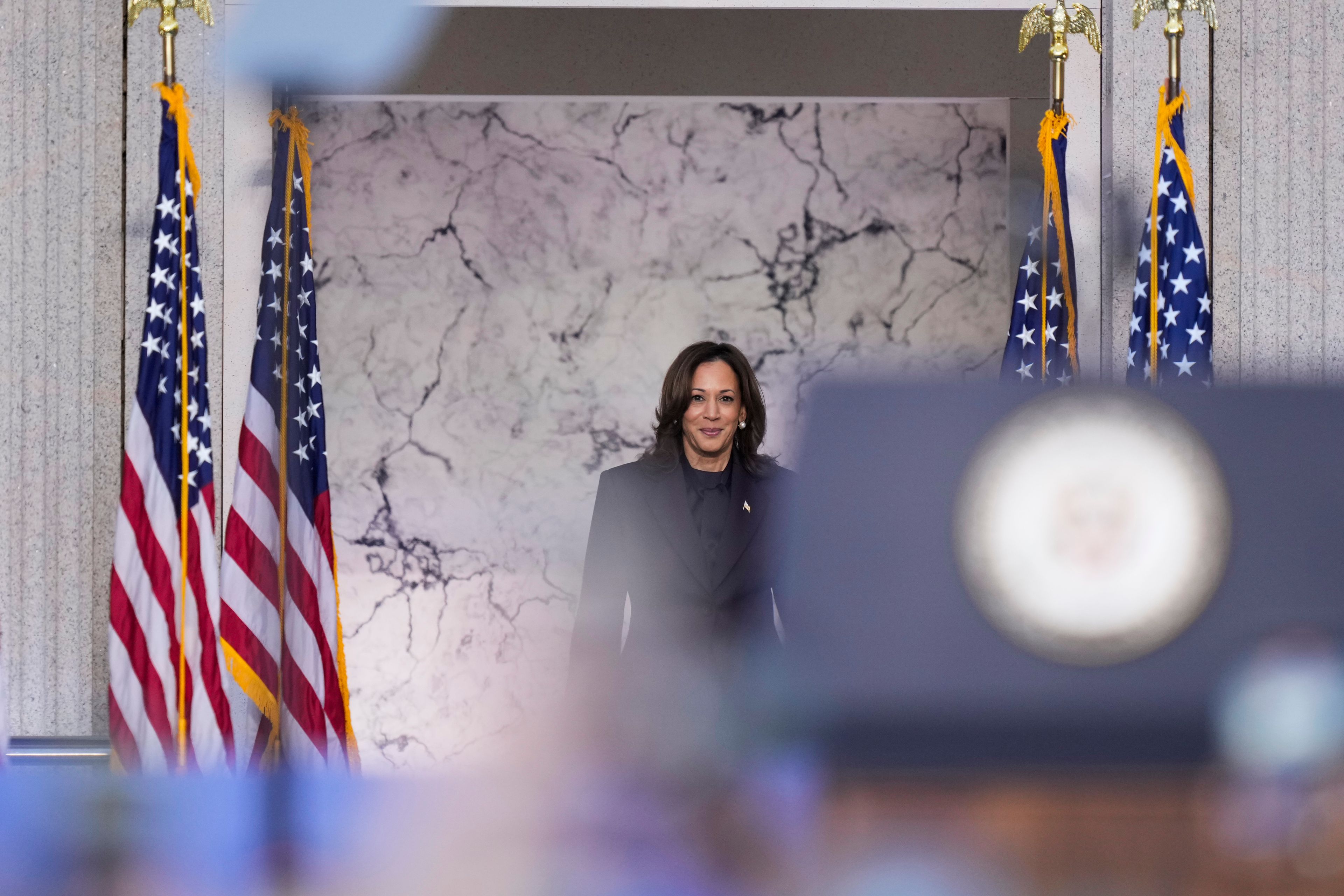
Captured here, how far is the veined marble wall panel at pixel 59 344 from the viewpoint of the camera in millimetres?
3502

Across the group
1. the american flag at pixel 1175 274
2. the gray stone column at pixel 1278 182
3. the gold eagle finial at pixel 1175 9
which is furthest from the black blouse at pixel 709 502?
the gray stone column at pixel 1278 182

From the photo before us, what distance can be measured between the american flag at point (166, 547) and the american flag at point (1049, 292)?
7.20ft

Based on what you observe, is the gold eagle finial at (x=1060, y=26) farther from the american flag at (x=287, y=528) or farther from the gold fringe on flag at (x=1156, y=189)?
the american flag at (x=287, y=528)

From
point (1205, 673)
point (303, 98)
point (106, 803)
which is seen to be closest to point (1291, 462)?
point (1205, 673)

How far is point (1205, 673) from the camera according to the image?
0.26 metres

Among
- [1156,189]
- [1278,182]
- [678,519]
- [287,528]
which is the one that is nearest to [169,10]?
[287,528]

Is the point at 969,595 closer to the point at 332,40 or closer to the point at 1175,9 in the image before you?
the point at 1175,9

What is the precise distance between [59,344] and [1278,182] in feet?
12.3

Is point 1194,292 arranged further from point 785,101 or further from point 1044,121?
point 785,101

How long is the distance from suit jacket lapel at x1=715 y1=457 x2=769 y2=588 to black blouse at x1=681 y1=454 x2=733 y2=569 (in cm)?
1

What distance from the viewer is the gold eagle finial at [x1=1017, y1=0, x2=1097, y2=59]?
2980 millimetres

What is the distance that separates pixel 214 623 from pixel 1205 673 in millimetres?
3080

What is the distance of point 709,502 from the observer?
255cm

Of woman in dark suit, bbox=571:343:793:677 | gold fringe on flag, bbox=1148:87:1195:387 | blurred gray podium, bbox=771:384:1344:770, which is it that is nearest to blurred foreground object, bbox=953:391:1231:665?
blurred gray podium, bbox=771:384:1344:770
